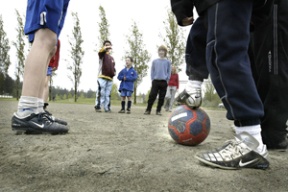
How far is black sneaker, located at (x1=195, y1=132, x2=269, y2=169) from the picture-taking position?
174 centimetres

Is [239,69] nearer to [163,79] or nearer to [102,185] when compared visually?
[102,185]

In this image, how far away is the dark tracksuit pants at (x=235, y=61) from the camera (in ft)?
5.92

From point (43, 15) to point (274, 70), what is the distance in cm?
211

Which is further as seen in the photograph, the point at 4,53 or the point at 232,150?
the point at 4,53

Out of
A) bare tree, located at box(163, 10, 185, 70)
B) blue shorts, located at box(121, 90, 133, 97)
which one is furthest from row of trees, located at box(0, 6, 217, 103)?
blue shorts, located at box(121, 90, 133, 97)

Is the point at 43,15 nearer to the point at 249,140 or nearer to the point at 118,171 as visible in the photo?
the point at 118,171

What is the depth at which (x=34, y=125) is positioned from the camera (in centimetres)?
260

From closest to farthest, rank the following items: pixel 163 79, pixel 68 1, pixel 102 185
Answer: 1. pixel 102 185
2. pixel 68 1
3. pixel 163 79

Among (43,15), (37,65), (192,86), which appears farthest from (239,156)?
(43,15)

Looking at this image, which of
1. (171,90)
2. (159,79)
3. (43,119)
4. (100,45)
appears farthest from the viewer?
(100,45)

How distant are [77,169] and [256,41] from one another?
1.92 metres

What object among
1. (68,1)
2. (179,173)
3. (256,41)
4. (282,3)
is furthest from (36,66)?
(282,3)

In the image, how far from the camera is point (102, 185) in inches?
56.0

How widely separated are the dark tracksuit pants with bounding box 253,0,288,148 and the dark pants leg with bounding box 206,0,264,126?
2.27 ft
